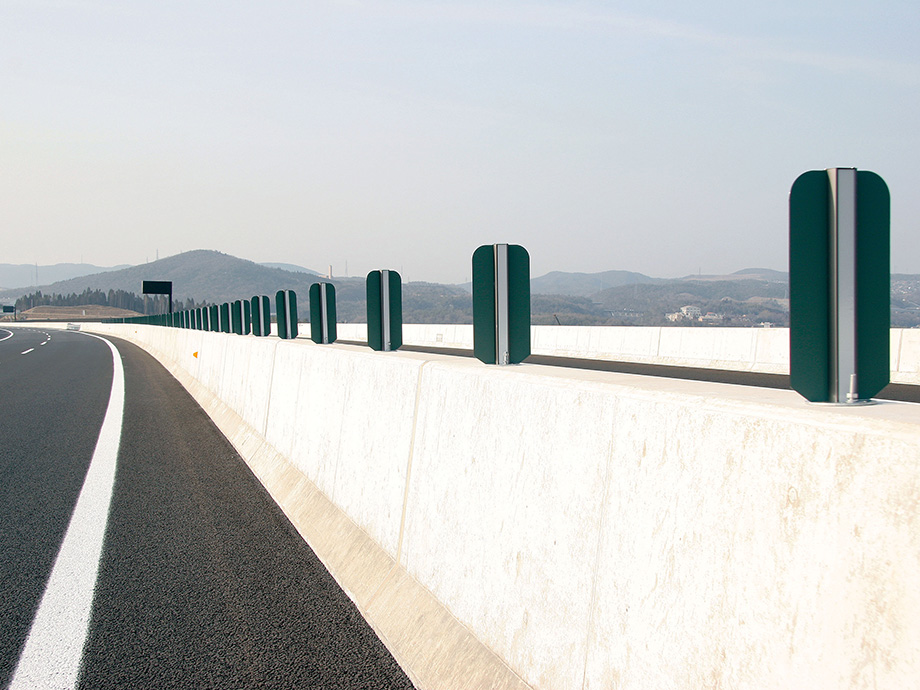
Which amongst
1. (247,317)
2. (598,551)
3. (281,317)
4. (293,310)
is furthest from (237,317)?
(598,551)

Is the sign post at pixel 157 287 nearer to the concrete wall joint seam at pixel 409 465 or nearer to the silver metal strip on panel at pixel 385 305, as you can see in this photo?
the silver metal strip on panel at pixel 385 305

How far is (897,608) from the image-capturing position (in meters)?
1.73

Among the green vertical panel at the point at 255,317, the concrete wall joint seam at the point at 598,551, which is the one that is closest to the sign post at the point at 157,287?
the green vertical panel at the point at 255,317

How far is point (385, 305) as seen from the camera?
7.01 meters

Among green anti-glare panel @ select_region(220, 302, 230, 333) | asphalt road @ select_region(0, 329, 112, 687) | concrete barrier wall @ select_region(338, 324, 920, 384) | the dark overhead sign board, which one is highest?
the dark overhead sign board

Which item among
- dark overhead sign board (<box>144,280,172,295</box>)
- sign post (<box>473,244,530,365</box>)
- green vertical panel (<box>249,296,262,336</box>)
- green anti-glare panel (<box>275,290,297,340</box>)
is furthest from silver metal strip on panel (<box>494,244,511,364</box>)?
dark overhead sign board (<box>144,280,172,295</box>)

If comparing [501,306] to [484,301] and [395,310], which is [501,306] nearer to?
[484,301]

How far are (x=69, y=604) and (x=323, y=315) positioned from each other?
5.67 metres

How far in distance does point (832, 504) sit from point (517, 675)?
5.23 feet

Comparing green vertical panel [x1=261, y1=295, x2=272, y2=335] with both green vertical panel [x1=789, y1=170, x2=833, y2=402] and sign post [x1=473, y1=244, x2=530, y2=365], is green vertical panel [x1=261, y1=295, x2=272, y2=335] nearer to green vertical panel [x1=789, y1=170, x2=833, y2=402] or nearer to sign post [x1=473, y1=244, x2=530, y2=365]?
sign post [x1=473, y1=244, x2=530, y2=365]

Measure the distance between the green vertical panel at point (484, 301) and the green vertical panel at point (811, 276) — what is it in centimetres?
223

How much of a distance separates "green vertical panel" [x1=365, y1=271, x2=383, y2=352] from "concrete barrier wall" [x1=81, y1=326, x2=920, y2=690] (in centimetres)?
182

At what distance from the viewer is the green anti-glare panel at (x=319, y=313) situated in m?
9.70

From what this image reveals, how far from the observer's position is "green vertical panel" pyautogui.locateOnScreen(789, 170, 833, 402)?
2631 mm
